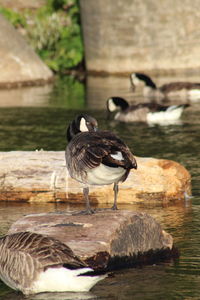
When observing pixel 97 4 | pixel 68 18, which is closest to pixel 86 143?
pixel 97 4

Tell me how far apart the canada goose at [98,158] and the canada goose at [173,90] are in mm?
14042

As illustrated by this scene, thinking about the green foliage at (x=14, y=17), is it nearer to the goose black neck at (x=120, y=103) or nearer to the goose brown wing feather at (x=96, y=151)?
the goose black neck at (x=120, y=103)

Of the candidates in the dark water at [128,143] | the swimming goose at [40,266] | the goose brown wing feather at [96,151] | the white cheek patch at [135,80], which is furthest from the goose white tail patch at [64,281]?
the white cheek patch at [135,80]

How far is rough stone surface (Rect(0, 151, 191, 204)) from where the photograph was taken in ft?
39.7

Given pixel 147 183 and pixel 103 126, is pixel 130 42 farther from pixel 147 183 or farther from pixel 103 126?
pixel 147 183

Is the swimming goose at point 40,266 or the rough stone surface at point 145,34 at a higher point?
the swimming goose at point 40,266

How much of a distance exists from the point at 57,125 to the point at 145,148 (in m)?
3.84

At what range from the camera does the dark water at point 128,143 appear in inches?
338

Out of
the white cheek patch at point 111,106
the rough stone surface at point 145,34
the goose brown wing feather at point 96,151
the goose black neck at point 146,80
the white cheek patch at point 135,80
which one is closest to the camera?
the goose brown wing feather at point 96,151

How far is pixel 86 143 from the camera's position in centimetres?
952

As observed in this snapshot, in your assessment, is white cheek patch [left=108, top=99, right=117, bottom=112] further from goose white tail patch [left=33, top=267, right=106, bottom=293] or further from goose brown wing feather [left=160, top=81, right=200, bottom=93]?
goose white tail patch [left=33, top=267, right=106, bottom=293]

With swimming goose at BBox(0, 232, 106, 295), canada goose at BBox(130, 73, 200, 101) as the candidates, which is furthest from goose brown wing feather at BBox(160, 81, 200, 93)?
swimming goose at BBox(0, 232, 106, 295)

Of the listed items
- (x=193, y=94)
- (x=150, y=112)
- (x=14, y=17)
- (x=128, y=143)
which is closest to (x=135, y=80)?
(x=193, y=94)

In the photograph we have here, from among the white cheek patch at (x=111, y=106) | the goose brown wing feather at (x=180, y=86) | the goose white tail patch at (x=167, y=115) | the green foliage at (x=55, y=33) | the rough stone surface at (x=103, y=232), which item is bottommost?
the green foliage at (x=55, y=33)
